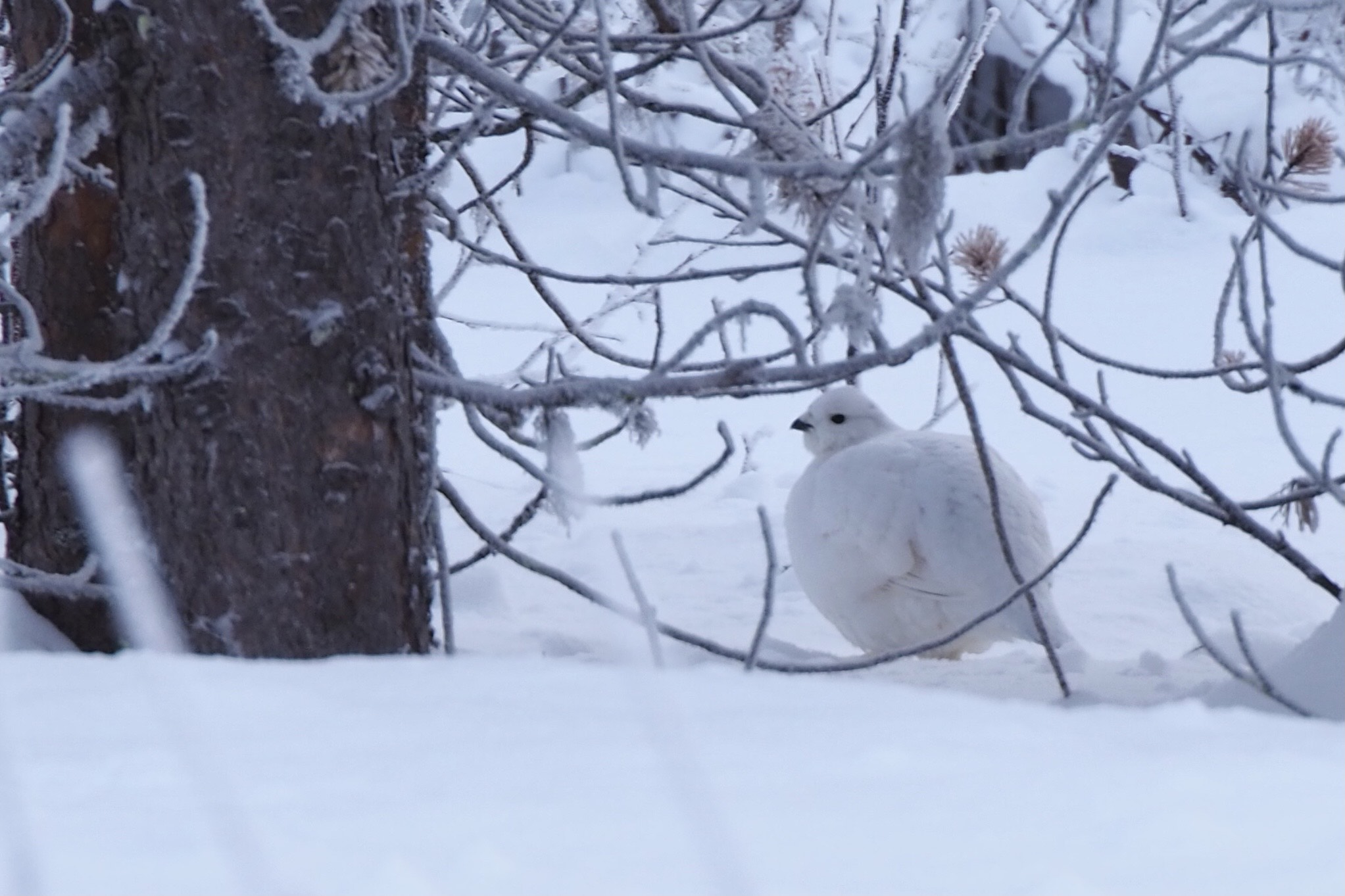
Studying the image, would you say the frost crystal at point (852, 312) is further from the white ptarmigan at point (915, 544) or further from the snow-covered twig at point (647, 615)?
the white ptarmigan at point (915, 544)

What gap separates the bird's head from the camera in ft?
14.3

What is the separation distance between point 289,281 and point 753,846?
3.97ft

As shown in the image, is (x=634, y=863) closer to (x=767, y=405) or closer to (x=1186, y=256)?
(x=767, y=405)

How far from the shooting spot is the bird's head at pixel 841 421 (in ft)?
14.3

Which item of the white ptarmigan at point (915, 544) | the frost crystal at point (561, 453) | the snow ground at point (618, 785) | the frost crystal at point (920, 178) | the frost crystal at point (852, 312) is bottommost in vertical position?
the white ptarmigan at point (915, 544)

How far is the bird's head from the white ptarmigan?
310 millimetres

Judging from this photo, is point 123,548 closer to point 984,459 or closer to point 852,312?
point 852,312

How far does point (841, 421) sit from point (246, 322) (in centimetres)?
263

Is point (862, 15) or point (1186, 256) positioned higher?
point (862, 15)

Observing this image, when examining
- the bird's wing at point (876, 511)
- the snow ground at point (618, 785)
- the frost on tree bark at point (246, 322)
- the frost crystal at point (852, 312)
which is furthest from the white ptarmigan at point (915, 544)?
the frost crystal at point (852, 312)

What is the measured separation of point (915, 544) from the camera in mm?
3746

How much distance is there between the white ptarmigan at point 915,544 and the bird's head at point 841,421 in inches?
12.2

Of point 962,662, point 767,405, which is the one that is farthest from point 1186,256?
point 962,662

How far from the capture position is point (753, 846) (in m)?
1.00
